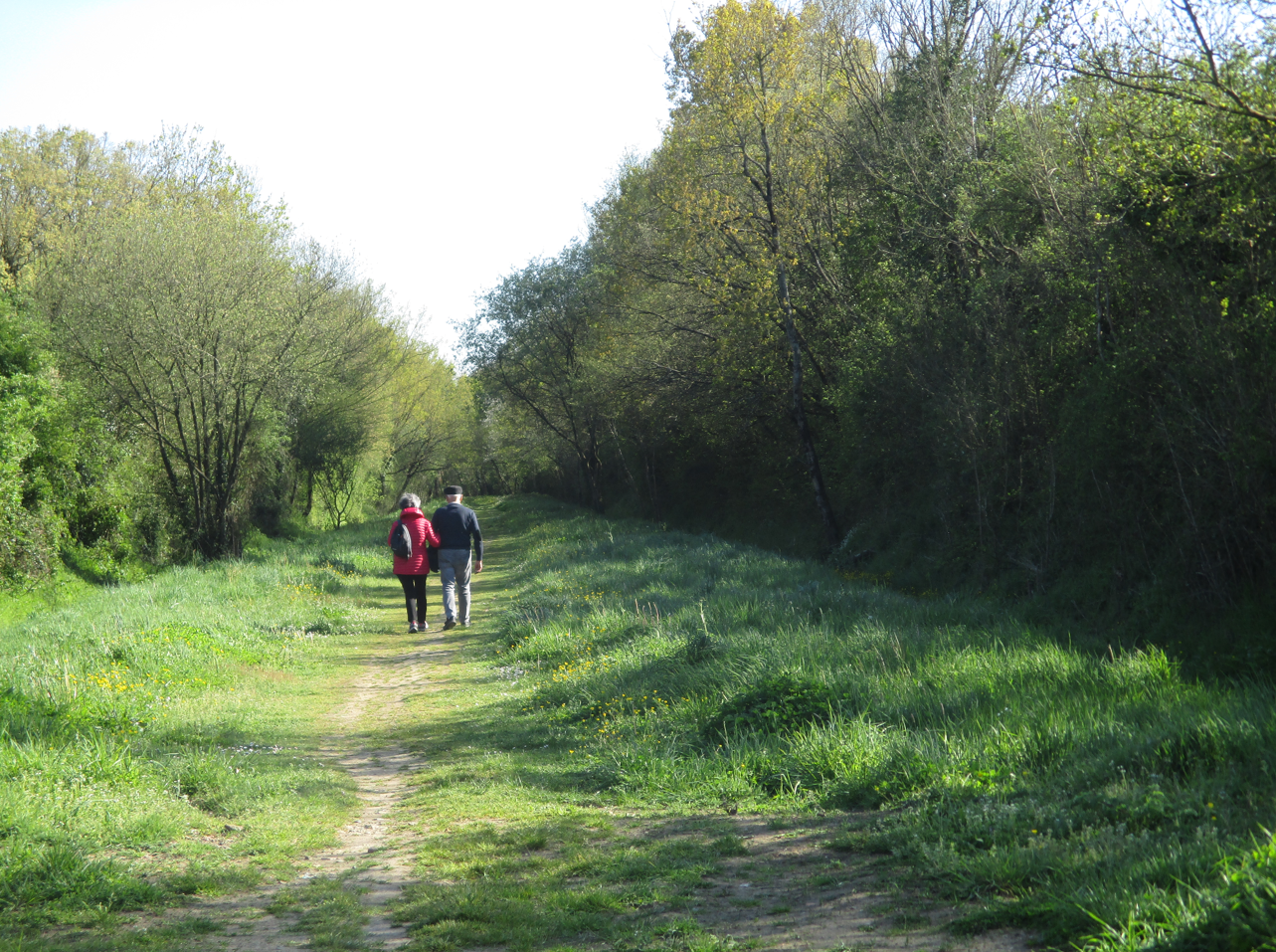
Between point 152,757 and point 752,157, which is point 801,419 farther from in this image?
point 152,757

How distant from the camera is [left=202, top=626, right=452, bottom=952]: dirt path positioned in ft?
13.6

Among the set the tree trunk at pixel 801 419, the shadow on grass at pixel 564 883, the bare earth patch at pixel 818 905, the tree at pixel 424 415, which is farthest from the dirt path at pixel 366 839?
the tree at pixel 424 415

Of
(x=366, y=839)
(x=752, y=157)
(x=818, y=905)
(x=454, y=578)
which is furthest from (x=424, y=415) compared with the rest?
(x=818, y=905)

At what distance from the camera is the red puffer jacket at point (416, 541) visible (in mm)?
14172

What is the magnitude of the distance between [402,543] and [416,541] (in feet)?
0.75

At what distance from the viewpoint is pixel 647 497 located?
128 ft

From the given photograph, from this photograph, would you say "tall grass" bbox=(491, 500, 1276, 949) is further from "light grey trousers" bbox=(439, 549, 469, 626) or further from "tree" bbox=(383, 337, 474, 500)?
"tree" bbox=(383, 337, 474, 500)

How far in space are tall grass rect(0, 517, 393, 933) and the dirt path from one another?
0.23m

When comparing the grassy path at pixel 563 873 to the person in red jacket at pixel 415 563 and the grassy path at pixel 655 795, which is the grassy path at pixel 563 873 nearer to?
the grassy path at pixel 655 795

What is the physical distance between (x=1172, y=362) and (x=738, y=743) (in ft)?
22.1

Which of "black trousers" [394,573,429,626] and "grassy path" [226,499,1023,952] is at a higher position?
"black trousers" [394,573,429,626]

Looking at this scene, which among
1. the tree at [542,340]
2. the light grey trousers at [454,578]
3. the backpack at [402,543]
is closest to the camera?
the backpack at [402,543]

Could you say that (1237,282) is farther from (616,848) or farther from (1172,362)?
(616,848)

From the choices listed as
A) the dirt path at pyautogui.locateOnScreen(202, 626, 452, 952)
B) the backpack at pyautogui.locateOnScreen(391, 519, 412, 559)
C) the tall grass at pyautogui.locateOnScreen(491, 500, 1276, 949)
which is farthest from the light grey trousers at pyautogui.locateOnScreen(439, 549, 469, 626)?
the dirt path at pyautogui.locateOnScreen(202, 626, 452, 952)
